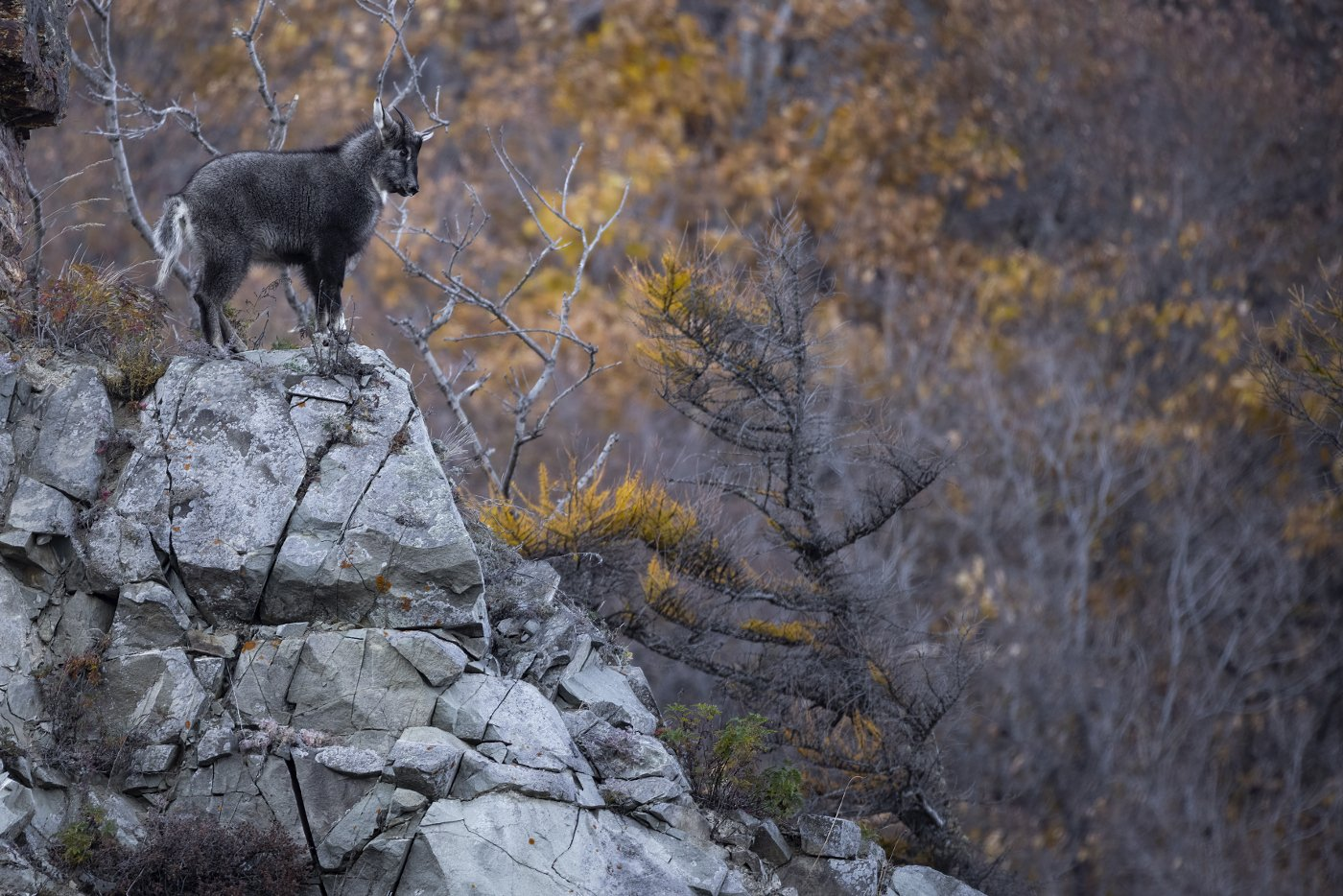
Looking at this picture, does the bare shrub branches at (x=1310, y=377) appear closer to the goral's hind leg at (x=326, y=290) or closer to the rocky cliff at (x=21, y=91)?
the goral's hind leg at (x=326, y=290)

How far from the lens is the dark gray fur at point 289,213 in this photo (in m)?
9.22

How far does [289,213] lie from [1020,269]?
913 inches

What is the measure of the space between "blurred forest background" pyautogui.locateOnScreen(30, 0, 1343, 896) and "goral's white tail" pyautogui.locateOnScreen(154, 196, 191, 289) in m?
11.8

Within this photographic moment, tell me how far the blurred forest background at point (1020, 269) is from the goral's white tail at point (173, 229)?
11.8 metres

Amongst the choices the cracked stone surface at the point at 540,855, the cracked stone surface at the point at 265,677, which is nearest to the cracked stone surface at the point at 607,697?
the cracked stone surface at the point at 540,855

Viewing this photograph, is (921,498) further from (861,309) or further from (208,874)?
(208,874)

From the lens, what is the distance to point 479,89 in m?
32.2

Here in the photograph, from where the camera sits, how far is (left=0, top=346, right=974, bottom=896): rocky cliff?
307 inches

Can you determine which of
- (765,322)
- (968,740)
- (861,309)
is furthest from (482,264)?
(765,322)

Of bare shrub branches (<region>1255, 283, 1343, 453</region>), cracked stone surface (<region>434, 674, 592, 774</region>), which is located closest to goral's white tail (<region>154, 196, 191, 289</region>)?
cracked stone surface (<region>434, 674, 592, 774</region>)

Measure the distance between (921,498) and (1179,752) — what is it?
6799mm

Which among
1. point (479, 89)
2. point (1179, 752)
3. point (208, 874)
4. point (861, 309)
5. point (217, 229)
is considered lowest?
point (1179, 752)

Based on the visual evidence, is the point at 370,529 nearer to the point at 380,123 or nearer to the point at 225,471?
the point at 225,471

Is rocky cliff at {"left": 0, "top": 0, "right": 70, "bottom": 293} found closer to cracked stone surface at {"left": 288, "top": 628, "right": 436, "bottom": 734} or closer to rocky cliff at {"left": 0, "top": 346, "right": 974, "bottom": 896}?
rocky cliff at {"left": 0, "top": 346, "right": 974, "bottom": 896}
